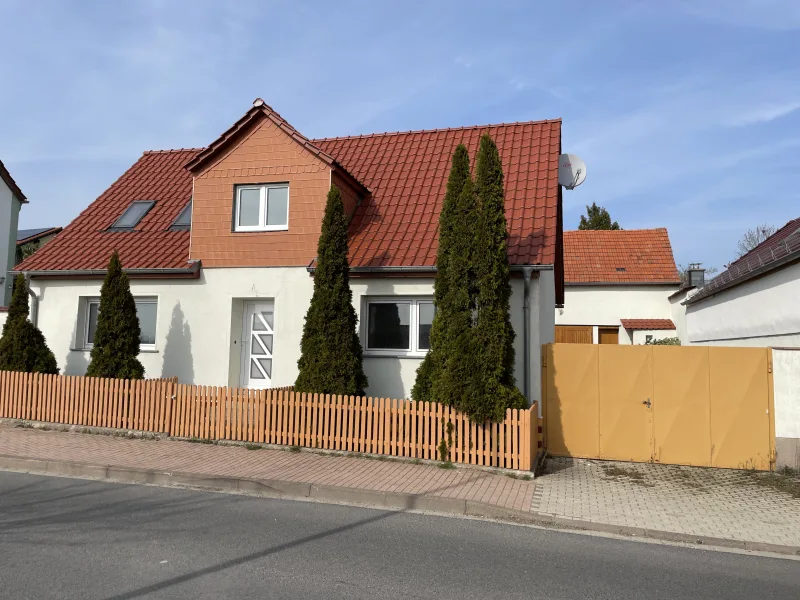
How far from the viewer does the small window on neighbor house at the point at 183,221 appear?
1397 cm

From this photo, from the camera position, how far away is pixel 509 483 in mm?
7922

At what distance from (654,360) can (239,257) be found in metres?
8.02

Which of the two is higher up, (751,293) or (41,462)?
(751,293)

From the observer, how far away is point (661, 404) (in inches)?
375

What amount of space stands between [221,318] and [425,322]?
166 inches

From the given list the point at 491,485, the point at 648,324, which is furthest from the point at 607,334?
the point at 491,485

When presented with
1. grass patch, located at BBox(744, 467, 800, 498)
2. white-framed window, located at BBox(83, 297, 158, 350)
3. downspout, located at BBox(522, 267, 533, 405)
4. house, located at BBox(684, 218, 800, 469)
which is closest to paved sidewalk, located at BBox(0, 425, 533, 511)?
downspout, located at BBox(522, 267, 533, 405)

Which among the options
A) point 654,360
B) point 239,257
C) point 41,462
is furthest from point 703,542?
point 239,257

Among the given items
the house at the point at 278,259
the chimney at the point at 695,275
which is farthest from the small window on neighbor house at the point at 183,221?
the chimney at the point at 695,275

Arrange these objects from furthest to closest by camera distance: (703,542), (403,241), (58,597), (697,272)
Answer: (697,272) → (403,241) → (703,542) → (58,597)

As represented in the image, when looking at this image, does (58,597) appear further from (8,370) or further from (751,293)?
(751,293)

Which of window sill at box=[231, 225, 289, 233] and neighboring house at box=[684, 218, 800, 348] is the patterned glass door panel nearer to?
window sill at box=[231, 225, 289, 233]

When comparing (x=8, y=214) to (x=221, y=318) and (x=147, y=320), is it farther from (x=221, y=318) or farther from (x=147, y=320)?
(x=221, y=318)

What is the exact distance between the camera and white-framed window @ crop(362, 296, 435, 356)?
11.2m
